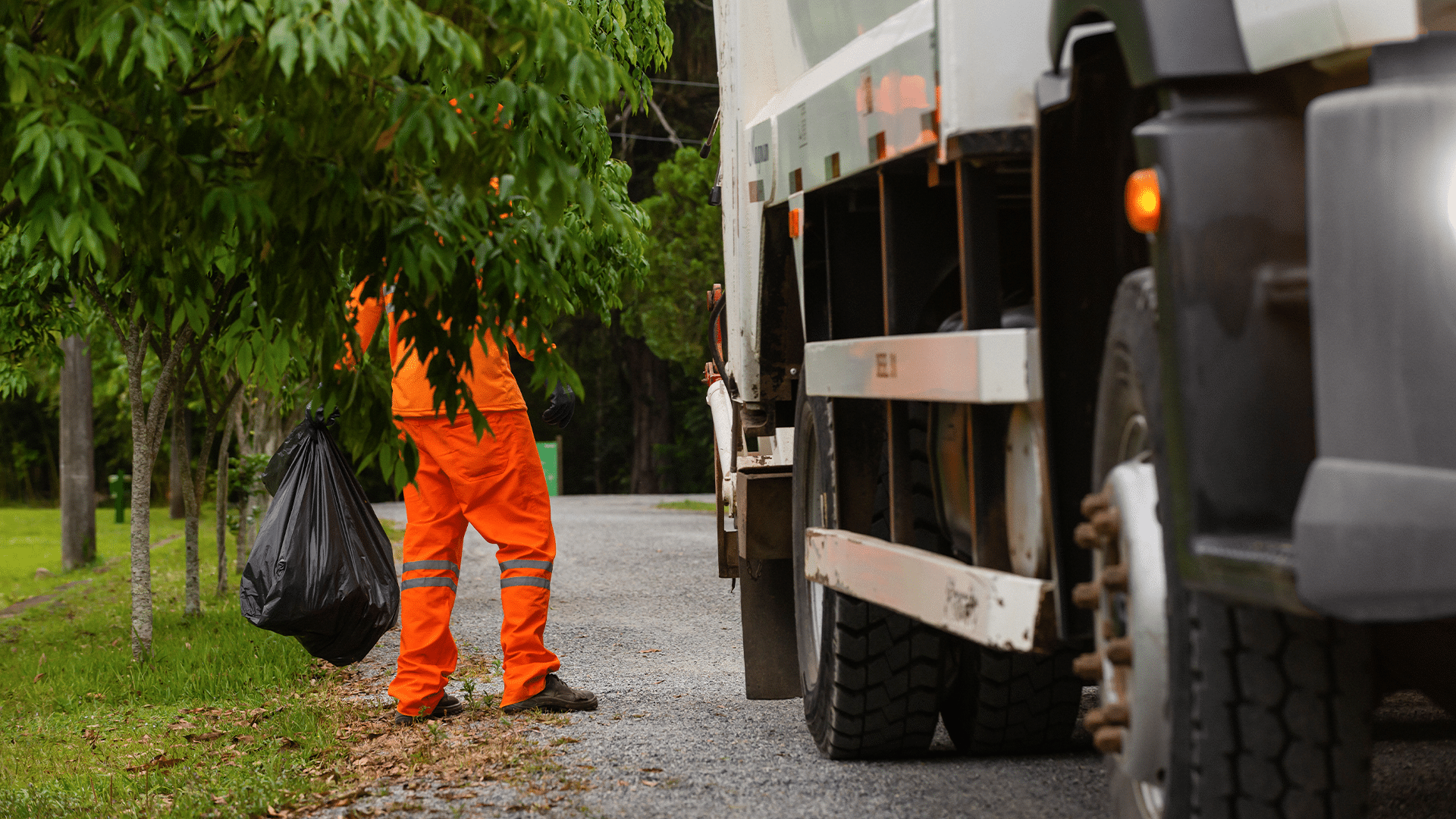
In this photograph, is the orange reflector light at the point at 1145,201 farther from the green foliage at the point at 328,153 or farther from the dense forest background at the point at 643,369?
the dense forest background at the point at 643,369

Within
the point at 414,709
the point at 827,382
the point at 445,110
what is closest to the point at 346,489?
the point at 414,709

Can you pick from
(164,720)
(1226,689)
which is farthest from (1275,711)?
(164,720)

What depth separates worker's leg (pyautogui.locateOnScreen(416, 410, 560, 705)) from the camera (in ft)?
18.2

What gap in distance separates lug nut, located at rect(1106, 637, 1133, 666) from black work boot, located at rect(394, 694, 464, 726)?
3.52 meters

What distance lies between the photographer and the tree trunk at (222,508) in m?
10.4

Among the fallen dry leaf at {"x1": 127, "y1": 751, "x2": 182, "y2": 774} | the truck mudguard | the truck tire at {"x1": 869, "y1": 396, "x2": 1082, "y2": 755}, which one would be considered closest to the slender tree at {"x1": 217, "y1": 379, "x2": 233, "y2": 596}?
the fallen dry leaf at {"x1": 127, "y1": 751, "x2": 182, "y2": 774}

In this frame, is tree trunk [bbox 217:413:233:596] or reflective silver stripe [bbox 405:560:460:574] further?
tree trunk [bbox 217:413:233:596]

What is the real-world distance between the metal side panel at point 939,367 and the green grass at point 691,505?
18.4m

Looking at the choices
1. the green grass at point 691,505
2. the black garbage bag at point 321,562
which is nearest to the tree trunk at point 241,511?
the black garbage bag at point 321,562

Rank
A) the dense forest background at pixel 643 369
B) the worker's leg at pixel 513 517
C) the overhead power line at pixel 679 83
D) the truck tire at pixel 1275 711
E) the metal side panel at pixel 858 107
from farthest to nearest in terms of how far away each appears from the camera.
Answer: the overhead power line at pixel 679 83 < the dense forest background at pixel 643 369 < the worker's leg at pixel 513 517 < the metal side panel at pixel 858 107 < the truck tire at pixel 1275 711

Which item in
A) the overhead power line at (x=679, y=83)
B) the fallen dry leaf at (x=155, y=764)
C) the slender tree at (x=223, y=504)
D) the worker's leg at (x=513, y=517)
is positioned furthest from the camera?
the overhead power line at (x=679, y=83)

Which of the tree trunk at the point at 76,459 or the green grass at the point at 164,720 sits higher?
the tree trunk at the point at 76,459

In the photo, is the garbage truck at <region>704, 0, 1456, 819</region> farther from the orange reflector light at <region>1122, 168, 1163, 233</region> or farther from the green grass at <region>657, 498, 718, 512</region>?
the green grass at <region>657, 498, 718, 512</region>

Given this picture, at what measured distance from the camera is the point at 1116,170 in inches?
117
